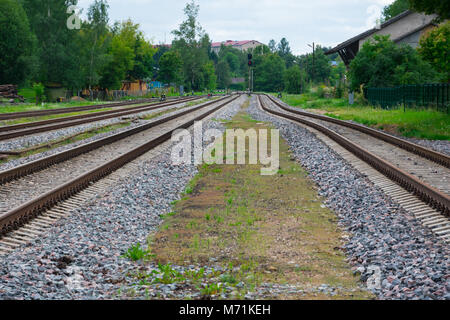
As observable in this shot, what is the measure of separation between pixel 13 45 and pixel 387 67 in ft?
118

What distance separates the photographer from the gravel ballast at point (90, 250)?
5.14 meters

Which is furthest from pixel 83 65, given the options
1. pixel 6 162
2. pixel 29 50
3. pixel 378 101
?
pixel 6 162

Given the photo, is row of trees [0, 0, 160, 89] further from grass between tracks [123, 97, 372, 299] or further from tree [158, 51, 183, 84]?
grass between tracks [123, 97, 372, 299]

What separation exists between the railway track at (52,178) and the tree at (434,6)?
11269mm

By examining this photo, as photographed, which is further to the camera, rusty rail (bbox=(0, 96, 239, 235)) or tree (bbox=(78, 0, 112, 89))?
tree (bbox=(78, 0, 112, 89))

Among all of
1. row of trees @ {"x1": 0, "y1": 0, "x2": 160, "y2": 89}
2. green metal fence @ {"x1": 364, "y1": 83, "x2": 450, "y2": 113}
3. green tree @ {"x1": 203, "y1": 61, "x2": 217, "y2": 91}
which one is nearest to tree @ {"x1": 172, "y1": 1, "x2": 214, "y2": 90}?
green tree @ {"x1": 203, "y1": 61, "x2": 217, "y2": 91}

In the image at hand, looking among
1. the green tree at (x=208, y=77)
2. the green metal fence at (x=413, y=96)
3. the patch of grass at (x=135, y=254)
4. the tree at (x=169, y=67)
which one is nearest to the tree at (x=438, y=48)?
the green metal fence at (x=413, y=96)

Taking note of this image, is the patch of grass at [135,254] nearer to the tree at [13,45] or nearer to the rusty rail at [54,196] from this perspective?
the rusty rail at [54,196]

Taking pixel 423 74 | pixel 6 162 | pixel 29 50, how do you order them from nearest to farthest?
pixel 6 162 < pixel 423 74 < pixel 29 50

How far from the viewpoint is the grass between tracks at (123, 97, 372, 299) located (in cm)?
570

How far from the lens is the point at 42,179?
34.5 feet

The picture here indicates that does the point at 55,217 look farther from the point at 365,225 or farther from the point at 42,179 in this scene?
the point at 365,225

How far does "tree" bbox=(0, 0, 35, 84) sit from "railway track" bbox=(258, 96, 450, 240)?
40.0m

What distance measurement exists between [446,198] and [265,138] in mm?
12224
